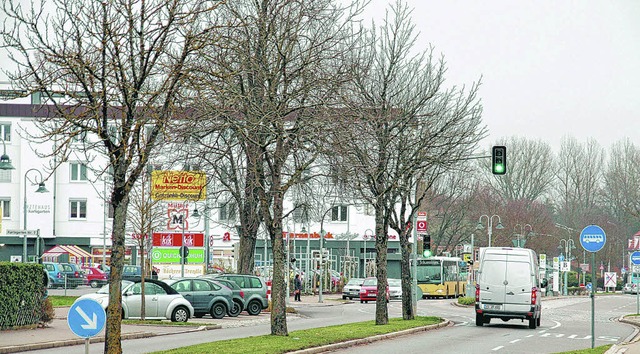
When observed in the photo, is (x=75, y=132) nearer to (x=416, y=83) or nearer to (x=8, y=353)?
(x=8, y=353)

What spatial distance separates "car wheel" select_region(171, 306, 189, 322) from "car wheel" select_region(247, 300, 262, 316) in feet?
26.9

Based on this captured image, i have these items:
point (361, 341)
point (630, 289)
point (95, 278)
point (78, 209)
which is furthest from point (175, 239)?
point (630, 289)

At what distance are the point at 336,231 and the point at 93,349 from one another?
223 ft

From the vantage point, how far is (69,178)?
82.2 meters

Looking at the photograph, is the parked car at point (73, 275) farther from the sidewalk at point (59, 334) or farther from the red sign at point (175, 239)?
the sidewalk at point (59, 334)

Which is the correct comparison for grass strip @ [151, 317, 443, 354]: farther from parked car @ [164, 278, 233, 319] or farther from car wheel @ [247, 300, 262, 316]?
car wheel @ [247, 300, 262, 316]

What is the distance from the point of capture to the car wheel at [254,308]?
139 ft

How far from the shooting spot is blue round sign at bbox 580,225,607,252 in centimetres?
2397

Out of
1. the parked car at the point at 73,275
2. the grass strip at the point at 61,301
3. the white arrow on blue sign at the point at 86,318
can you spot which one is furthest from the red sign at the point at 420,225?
the parked car at the point at 73,275

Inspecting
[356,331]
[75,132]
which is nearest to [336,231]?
[356,331]

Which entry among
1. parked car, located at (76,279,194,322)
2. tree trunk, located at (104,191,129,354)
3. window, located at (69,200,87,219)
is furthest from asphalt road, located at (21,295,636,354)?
window, located at (69,200,87,219)

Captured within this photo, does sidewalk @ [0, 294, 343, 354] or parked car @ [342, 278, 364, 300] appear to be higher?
sidewalk @ [0, 294, 343, 354]

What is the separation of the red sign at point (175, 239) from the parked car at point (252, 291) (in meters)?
5.39

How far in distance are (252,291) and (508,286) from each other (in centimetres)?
1259
